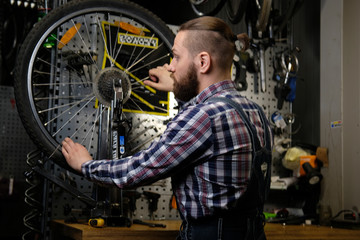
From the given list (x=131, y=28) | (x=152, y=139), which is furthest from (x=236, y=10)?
(x=152, y=139)

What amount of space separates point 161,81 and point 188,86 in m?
0.53

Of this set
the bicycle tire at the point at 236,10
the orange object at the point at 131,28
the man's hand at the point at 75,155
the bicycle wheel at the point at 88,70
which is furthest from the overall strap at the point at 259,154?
the bicycle tire at the point at 236,10

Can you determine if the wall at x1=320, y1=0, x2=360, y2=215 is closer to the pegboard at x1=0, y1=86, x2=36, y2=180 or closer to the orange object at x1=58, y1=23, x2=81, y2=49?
the orange object at x1=58, y1=23, x2=81, y2=49

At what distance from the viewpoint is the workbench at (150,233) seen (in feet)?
5.14

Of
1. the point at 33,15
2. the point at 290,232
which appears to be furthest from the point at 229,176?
the point at 33,15

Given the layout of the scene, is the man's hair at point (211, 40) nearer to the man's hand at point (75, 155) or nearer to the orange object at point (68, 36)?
the man's hand at point (75, 155)

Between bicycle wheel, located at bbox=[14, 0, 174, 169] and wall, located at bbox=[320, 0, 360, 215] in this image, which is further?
wall, located at bbox=[320, 0, 360, 215]

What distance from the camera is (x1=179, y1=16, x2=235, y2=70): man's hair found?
1.36 meters

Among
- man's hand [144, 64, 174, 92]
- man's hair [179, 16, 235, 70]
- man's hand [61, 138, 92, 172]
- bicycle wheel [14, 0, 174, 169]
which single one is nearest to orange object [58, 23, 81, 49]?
bicycle wheel [14, 0, 174, 169]

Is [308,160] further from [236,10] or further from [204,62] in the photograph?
[204,62]

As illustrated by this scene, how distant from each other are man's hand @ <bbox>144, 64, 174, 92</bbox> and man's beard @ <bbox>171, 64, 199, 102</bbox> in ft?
1.50

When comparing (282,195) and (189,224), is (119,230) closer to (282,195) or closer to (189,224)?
(189,224)

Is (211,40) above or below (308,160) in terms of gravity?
above

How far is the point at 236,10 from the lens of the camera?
265 centimetres
